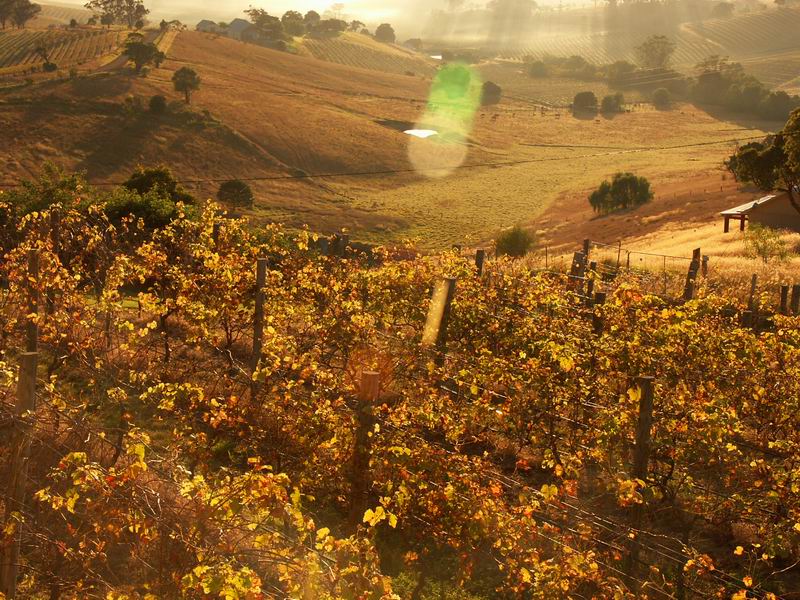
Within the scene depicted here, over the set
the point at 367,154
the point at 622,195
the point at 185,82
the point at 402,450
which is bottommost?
the point at 622,195

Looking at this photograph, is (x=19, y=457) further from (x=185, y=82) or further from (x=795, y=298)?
(x=185, y=82)

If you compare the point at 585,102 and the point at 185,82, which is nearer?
the point at 185,82

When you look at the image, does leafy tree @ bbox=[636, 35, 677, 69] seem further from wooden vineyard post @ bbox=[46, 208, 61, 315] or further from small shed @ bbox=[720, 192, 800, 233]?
wooden vineyard post @ bbox=[46, 208, 61, 315]

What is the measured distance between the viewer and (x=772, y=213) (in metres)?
39.8

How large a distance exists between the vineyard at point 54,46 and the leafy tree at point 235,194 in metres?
40.2

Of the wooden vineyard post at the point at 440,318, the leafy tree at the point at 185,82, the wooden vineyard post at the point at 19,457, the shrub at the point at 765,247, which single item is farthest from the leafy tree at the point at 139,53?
the wooden vineyard post at the point at 19,457

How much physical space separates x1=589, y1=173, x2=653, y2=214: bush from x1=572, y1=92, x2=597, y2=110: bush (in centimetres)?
6143

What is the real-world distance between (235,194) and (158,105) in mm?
22784

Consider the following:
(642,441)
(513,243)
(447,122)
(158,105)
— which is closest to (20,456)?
(642,441)

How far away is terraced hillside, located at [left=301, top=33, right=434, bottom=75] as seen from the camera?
15062 centimetres

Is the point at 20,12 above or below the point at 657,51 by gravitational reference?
below

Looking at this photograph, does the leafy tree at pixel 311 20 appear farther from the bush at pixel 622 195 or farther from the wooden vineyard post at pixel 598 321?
the wooden vineyard post at pixel 598 321

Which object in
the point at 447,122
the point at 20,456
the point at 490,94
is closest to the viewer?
the point at 20,456

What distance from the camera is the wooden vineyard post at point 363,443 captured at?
21.1 ft
